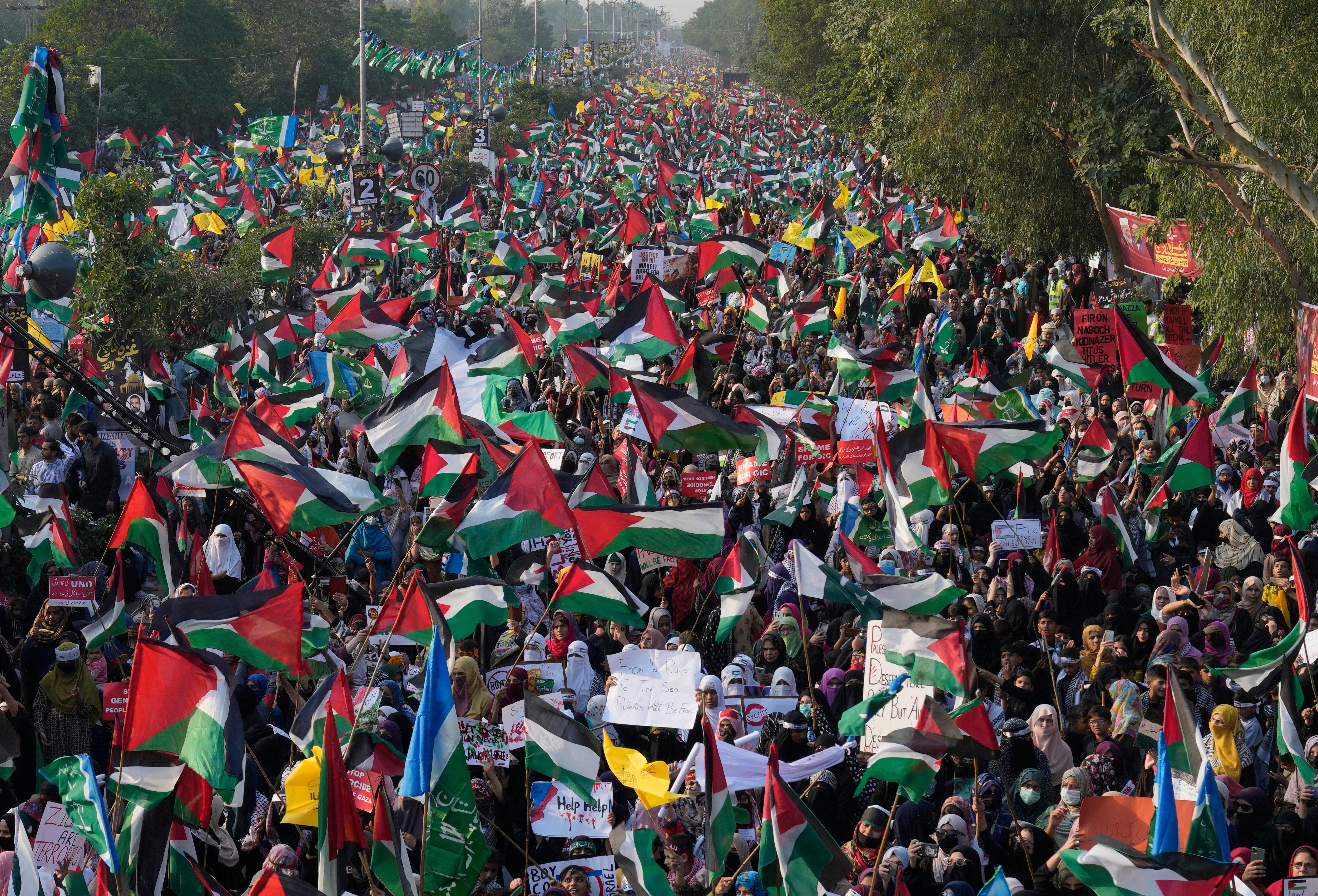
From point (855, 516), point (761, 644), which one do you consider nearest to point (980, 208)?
point (855, 516)

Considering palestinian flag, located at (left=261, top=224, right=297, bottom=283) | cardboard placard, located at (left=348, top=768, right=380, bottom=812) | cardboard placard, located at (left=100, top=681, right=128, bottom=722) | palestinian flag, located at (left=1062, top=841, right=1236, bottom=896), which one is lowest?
palestinian flag, located at (left=261, top=224, right=297, bottom=283)

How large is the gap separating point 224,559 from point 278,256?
1154 cm

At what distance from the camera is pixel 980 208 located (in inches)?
1115

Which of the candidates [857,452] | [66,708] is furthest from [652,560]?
[66,708]

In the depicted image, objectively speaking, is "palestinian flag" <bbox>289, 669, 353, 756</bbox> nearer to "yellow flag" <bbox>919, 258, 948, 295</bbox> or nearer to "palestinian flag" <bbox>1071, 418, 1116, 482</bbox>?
"palestinian flag" <bbox>1071, 418, 1116, 482</bbox>

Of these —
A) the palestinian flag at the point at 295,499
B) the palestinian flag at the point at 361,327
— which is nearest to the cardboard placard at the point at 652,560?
the palestinian flag at the point at 295,499

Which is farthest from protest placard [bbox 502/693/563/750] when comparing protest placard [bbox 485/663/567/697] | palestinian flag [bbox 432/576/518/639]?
palestinian flag [bbox 432/576/518/639]

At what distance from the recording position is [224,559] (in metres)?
12.1

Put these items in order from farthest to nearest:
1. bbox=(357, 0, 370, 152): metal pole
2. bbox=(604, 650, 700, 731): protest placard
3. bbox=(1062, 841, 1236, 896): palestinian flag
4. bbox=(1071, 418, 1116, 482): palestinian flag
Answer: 1. bbox=(357, 0, 370, 152): metal pole
2. bbox=(1071, 418, 1116, 482): palestinian flag
3. bbox=(604, 650, 700, 731): protest placard
4. bbox=(1062, 841, 1236, 896): palestinian flag

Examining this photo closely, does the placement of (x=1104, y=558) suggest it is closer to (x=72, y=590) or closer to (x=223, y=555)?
(x=223, y=555)

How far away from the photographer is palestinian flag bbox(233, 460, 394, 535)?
1117cm

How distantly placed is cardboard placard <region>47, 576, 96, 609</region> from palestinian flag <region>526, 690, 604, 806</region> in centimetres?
360

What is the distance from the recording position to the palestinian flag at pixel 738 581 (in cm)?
1059

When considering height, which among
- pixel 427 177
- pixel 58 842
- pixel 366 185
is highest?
pixel 58 842
